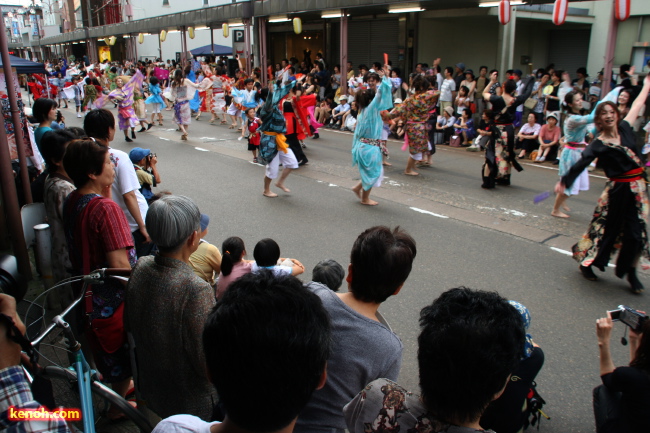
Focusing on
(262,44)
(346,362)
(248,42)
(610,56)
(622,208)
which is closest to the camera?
(346,362)

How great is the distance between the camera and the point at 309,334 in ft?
4.25

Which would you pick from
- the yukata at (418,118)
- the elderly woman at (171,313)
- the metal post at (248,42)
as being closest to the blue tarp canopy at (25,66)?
the yukata at (418,118)

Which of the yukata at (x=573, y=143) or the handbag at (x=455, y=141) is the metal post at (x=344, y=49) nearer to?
the handbag at (x=455, y=141)

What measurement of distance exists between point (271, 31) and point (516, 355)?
25797 millimetres

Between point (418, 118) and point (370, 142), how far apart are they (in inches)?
94.6

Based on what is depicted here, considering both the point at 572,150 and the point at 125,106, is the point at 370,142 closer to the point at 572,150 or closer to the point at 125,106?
the point at 572,150

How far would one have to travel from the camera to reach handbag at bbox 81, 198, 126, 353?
104 inches

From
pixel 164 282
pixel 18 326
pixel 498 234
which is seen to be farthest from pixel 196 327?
pixel 498 234

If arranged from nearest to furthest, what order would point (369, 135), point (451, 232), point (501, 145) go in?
point (451, 232), point (369, 135), point (501, 145)

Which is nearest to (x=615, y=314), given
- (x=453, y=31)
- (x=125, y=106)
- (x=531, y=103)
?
(x=531, y=103)

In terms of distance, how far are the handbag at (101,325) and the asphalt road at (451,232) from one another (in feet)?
6.13

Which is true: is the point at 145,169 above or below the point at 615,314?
above

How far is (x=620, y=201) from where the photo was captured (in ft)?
15.4

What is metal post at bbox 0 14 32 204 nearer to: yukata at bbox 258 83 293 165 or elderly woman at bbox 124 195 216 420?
elderly woman at bbox 124 195 216 420
